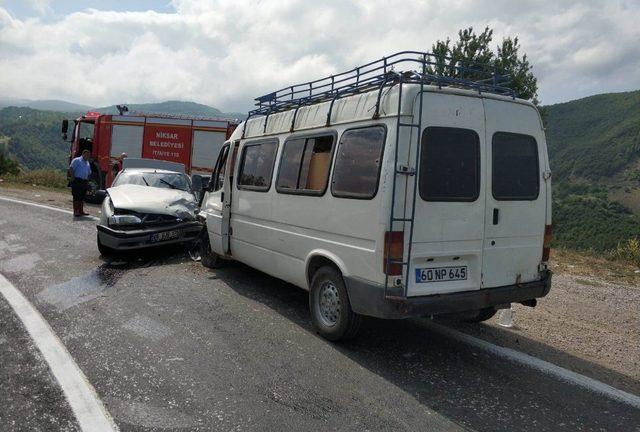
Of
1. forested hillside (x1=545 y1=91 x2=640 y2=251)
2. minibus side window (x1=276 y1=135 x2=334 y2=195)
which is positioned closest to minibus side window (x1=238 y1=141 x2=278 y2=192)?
minibus side window (x1=276 y1=135 x2=334 y2=195)

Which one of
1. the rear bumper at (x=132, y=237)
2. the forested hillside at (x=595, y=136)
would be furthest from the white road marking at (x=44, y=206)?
the forested hillside at (x=595, y=136)

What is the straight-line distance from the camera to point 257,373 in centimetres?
394

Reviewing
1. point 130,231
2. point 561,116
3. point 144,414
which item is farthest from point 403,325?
point 561,116

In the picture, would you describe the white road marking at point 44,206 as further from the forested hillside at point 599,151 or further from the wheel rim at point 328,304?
the forested hillside at point 599,151

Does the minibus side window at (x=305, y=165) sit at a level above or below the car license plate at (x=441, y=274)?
above

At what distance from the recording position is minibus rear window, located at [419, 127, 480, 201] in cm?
413

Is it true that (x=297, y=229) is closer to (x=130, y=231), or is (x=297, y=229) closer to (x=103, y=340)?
(x=103, y=340)

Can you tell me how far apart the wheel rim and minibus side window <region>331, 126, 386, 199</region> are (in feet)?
3.13

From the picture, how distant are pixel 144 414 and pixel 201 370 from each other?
770 mm

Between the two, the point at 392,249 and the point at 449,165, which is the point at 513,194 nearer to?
the point at 449,165

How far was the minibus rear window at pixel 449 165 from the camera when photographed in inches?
163

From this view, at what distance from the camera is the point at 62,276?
6875 millimetres

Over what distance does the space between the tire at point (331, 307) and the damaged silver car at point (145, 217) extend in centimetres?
392

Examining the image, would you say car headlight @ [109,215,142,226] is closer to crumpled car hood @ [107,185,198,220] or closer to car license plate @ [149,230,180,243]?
crumpled car hood @ [107,185,198,220]
